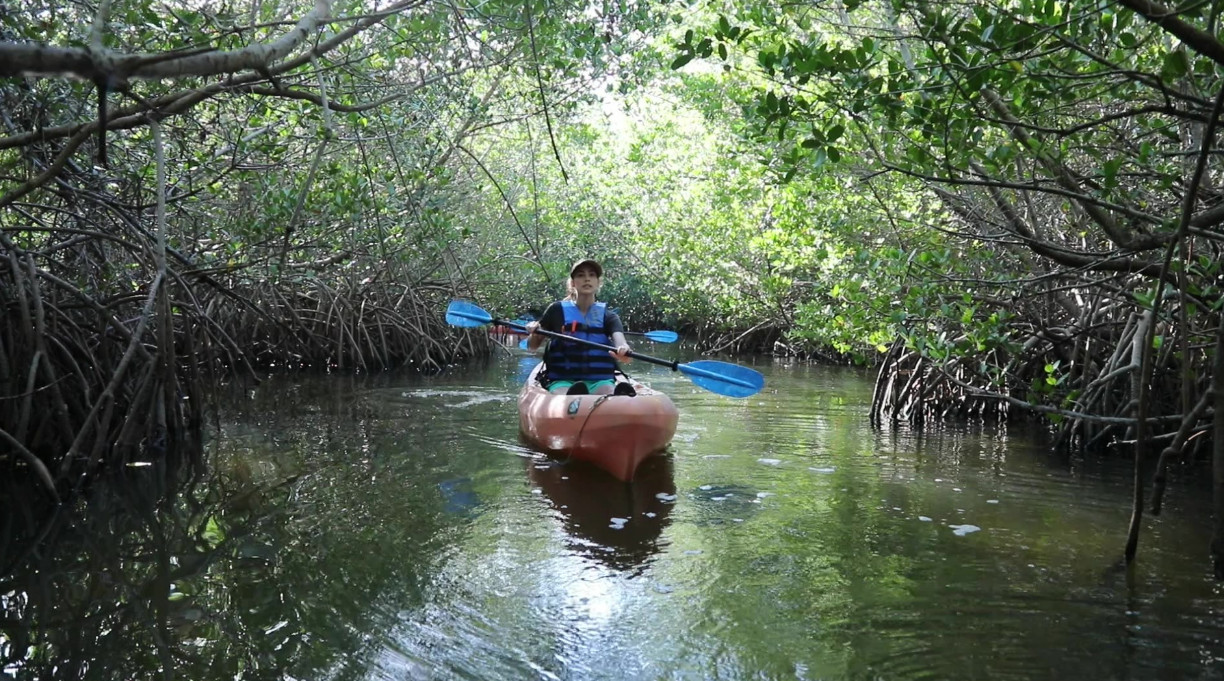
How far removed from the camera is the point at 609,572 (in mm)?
3883

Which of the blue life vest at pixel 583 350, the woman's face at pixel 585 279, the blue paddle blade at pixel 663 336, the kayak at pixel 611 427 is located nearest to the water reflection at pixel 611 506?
the kayak at pixel 611 427

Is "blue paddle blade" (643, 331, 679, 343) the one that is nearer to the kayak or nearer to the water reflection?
the water reflection

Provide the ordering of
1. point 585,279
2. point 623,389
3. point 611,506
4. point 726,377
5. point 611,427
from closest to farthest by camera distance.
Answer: point 611,506
point 611,427
point 623,389
point 726,377
point 585,279

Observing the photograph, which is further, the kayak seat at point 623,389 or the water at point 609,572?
the kayak seat at point 623,389

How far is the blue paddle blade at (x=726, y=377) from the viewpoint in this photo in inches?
242

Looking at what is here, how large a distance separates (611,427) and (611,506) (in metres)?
0.55

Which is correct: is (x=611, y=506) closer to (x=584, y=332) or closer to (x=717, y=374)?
(x=717, y=374)

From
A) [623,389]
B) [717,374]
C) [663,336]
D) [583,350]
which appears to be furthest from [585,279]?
[663,336]

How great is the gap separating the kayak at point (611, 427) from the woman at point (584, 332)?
45cm

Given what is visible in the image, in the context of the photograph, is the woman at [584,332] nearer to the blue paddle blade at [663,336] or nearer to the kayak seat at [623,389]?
the kayak seat at [623,389]

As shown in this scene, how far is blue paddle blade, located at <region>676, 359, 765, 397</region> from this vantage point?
6.15m

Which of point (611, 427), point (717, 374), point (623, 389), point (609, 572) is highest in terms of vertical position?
point (717, 374)

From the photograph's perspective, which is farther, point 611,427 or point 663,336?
point 663,336

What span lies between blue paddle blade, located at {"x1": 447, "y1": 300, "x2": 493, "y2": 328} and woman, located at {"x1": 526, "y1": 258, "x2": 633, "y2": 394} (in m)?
0.64
